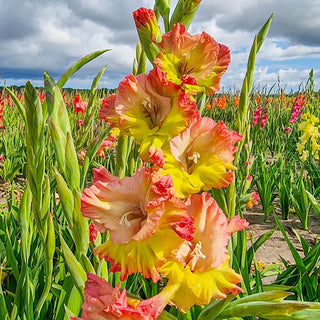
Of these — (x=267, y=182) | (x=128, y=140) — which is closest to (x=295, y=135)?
(x=267, y=182)

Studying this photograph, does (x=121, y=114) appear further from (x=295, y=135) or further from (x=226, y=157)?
(x=295, y=135)

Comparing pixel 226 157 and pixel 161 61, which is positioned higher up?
pixel 161 61

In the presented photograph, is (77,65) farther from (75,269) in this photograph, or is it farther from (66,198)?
(75,269)

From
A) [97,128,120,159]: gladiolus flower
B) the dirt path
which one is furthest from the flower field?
[97,128,120,159]: gladiolus flower

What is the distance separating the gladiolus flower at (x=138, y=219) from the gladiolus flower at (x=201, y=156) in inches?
2.1

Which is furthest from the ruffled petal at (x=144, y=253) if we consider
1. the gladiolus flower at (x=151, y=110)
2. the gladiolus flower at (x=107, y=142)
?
the gladiolus flower at (x=107, y=142)

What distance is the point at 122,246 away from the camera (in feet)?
1.97

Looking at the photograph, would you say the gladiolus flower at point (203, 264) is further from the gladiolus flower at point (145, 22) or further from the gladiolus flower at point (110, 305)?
the gladiolus flower at point (145, 22)

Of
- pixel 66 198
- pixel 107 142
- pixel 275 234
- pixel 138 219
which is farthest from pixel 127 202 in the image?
pixel 275 234

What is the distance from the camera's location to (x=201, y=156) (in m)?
0.70

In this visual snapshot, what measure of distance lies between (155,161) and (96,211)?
0.12 meters

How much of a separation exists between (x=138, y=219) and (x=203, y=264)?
0.14m

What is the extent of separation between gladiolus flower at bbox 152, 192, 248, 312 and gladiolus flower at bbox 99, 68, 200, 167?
0.12 meters

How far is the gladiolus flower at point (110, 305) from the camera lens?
548 millimetres
